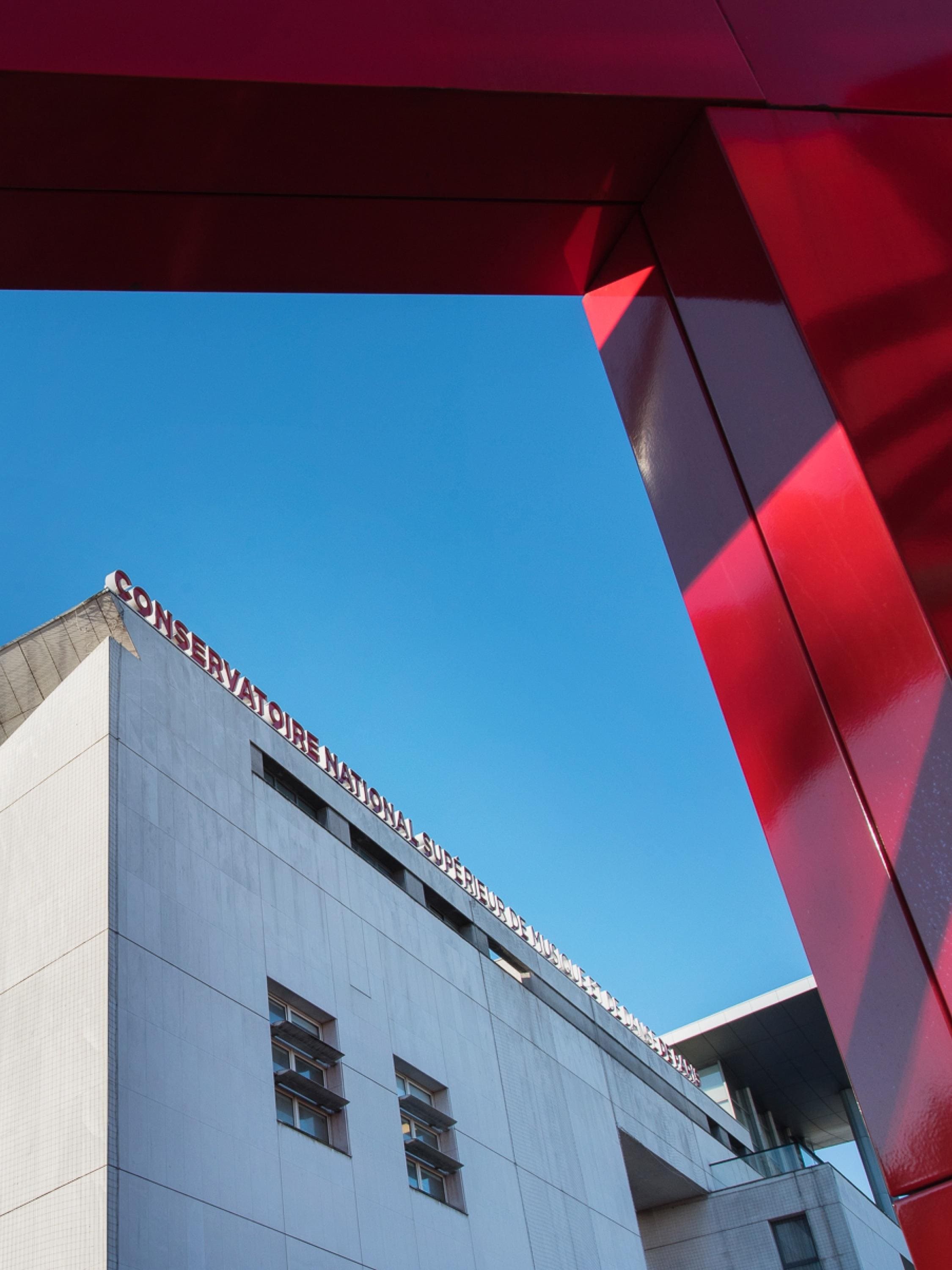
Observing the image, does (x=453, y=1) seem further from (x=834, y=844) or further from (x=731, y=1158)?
(x=731, y=1158)

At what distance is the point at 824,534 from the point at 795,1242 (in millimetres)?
33943

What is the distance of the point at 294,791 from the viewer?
20922 millimetres

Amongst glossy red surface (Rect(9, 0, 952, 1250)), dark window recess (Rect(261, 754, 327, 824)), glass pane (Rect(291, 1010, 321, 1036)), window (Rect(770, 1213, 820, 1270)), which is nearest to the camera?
glossy red surface (Rect(9, 0, 952, 1250))

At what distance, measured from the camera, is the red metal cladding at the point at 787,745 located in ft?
4.80

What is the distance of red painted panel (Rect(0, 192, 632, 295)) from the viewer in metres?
2.18

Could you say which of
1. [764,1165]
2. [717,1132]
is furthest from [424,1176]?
[717,1132]

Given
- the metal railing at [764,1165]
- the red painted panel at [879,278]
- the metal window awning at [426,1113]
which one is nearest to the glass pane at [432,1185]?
the metal window awning at [426,1113]

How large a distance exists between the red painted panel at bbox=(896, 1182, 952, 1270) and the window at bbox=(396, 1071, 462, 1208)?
60.1 feet

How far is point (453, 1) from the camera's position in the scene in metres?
2.01

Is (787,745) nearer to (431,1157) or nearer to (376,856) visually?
(431,1157)

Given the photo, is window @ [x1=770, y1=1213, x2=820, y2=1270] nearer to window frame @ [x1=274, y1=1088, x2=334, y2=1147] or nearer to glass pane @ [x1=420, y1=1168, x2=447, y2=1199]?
glass pane @ [x1=420, y1=1168, x2=447, y2=1199]

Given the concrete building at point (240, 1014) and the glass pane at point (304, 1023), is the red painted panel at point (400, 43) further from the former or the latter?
the glass pane at point (304, 1023)

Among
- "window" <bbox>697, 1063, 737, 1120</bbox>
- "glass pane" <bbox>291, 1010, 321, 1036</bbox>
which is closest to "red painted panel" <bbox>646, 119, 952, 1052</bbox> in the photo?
"glass pane" <bbox>291, 1010, 321, 1036</bbox>

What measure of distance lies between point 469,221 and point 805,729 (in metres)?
1.25
